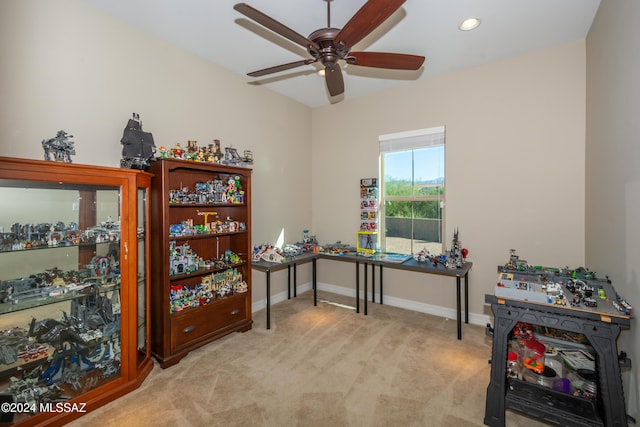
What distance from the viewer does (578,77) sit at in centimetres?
262

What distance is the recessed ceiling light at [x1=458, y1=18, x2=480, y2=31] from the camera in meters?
2.33

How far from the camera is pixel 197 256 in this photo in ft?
9.53

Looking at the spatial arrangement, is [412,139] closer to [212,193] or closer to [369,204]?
[369,204]

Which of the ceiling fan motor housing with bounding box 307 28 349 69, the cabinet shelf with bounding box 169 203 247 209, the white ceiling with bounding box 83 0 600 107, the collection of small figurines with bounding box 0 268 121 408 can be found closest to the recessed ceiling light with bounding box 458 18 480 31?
the white ceiling with bounding box 83 0 600 107

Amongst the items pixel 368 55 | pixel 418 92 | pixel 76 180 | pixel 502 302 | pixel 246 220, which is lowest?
pixel 502 302

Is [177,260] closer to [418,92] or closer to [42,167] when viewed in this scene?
[42,167]

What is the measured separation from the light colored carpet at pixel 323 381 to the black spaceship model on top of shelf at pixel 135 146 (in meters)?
1.71

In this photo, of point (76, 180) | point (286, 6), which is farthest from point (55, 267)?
point (286, 6)

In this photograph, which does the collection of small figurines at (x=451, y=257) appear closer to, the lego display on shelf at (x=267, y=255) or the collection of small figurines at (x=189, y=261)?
the lego display on shelf at (x=267, y=255)

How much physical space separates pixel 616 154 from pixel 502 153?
3.94 ft

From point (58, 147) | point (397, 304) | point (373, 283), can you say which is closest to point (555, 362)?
point (397, 304)

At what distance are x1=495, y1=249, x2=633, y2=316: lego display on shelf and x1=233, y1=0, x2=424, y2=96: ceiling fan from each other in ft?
5.49

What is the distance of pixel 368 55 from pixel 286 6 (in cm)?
80

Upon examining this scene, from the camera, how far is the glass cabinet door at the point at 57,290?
166 centimetres
